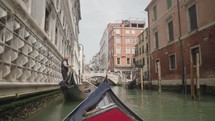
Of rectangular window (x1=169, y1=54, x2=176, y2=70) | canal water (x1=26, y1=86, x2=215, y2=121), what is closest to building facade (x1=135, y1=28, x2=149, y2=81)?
rectangular window (x1=169, y1=54, x2=176, y2=70)

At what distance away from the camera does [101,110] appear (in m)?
2.12

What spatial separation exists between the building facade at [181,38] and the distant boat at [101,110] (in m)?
5.91

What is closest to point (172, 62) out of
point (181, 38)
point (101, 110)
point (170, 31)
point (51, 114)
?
point (181, 38)

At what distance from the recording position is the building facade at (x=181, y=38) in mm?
9562

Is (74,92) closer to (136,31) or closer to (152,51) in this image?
(152,51)

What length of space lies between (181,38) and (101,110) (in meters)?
11.1

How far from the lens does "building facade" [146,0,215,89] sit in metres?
9.56

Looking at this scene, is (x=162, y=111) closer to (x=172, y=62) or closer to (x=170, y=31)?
(x=172, y=62)

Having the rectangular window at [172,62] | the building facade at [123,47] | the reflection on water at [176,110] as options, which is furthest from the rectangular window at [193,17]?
the building facade at [123,47]

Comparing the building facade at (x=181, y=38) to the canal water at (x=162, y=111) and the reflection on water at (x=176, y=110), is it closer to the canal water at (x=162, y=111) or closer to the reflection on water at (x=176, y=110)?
the reflection on water at (x=176, y=110)

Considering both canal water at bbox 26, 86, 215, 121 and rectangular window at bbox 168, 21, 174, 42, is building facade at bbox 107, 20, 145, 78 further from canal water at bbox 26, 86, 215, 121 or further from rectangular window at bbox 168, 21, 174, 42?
canal water at bbox 26, 86, 215, 121

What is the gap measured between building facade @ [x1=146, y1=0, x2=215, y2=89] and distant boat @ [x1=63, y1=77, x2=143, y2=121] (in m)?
5.91

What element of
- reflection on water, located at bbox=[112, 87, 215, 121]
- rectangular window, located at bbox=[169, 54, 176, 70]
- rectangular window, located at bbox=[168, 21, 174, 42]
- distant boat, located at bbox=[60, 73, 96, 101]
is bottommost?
reflection on water, located at bbox=[112, 87, 215, 121]

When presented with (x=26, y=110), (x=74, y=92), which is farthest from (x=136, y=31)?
(x=26, y=110)
